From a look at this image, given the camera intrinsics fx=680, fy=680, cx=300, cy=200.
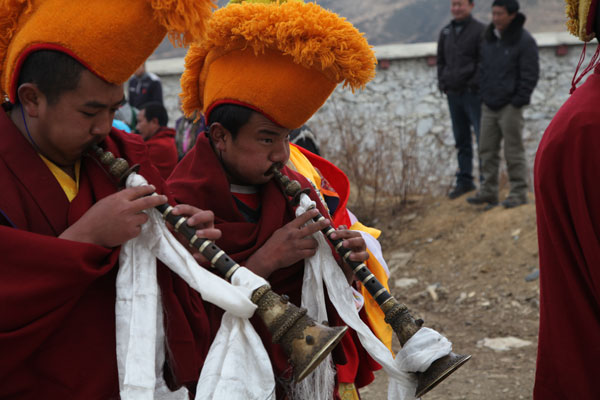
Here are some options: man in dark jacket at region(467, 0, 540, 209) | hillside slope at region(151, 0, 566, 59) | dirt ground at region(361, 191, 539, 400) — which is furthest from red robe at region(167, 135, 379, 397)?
hillside slope at region(151, 0, 566, 59)

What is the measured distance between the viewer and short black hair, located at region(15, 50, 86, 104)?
1797 millimetres

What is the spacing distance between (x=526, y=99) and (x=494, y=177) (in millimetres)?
1105

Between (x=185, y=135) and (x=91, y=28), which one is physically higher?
(x=91, y=28)

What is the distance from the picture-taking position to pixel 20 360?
1695 millimetres

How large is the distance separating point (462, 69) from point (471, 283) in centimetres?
273

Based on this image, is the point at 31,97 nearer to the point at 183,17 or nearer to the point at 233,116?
the point at 183,17

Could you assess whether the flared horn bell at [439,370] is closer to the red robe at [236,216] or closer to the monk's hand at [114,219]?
the red robe at [236,216]

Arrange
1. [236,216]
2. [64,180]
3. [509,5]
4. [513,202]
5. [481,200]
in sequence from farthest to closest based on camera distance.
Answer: [481,200] < [513,202] < [509,5] < [236,216] < [64,180]

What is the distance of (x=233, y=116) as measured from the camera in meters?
2.32

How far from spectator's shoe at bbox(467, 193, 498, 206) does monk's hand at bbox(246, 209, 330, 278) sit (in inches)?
254

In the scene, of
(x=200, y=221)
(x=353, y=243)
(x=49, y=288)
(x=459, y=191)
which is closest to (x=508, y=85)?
(x=459, y=191)

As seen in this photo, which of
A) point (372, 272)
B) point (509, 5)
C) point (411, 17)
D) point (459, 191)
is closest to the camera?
point (372, 272)

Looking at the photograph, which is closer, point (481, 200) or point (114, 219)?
point (114, 219)

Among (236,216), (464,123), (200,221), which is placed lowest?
(464,123)
